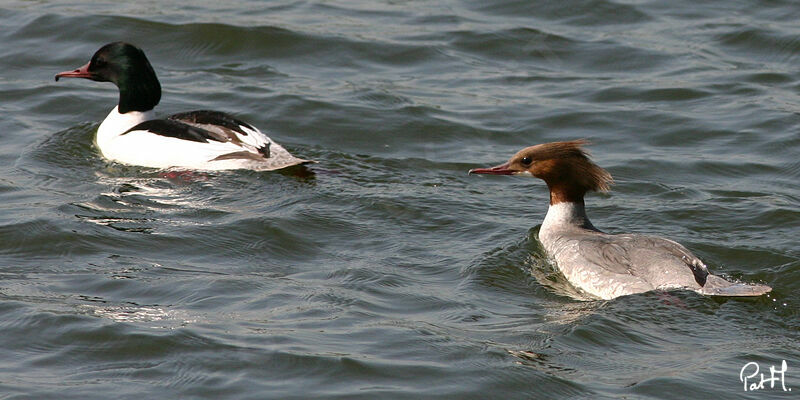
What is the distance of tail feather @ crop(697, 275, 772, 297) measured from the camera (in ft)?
24.1

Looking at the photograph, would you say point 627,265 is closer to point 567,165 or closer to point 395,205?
point 567,165

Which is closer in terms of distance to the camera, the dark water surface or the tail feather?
the dark water surface

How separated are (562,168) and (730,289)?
188 centimetres

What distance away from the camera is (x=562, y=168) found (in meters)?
8.91

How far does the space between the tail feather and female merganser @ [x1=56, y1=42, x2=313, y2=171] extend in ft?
12.6

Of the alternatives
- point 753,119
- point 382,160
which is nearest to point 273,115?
point 382,160

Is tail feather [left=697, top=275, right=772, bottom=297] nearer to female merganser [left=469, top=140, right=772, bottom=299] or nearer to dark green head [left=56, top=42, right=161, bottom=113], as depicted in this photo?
female merganser [left=469, top=140, right=772, bottom=299]

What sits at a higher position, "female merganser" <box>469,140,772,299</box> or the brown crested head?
the brown crested head

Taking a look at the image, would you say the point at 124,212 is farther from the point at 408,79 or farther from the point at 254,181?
the point at 408,79

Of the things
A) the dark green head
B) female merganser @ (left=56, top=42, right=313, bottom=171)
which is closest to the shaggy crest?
female merganser @ (left=56, top=42, right=313, bottom=171)

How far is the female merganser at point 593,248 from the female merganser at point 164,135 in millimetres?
2235
